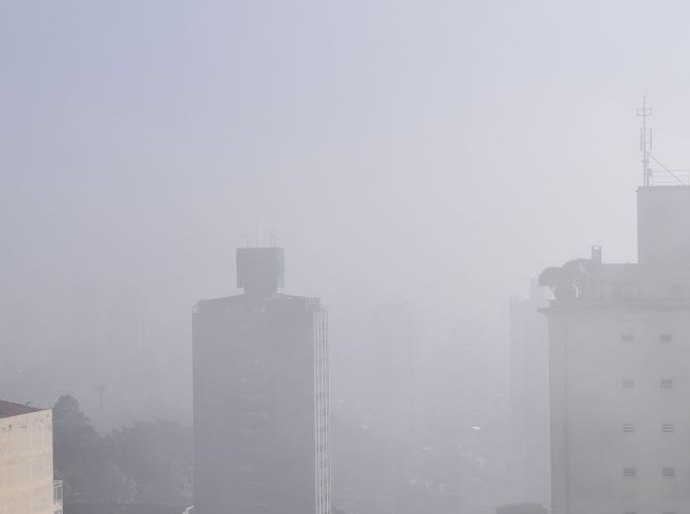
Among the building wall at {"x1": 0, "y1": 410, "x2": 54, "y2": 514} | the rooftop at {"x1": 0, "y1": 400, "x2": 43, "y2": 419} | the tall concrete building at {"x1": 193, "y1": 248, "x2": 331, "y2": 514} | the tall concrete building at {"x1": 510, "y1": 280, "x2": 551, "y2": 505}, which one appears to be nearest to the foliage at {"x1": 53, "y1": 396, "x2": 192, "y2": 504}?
the tall concrete building at {"x1": 193, "y1": 248, "x2": 331, "y2": 514}

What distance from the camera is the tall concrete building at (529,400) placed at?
32.8m

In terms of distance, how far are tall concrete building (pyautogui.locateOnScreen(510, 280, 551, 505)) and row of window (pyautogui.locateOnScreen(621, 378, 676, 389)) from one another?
22.4 meters

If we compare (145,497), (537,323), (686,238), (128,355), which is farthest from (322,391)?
(128,355)

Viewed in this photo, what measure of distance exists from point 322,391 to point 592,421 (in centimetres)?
1801

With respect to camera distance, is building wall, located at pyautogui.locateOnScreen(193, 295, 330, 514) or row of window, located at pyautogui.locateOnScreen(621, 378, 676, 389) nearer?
row of window, located at pyautogui.locateOnScreen(621, 378, 676, 389)

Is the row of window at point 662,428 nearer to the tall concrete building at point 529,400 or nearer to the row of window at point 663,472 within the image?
the row of window at point 663,472

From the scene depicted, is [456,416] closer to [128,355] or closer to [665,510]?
[128,355]

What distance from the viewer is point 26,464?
39.0 feet

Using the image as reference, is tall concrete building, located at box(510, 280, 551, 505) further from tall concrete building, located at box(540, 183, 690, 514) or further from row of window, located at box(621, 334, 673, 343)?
row of window, located at box(621, 334, 673, 343)

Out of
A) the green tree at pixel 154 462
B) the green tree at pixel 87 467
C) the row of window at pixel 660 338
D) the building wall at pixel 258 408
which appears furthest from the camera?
the green tree at pixel 154 462

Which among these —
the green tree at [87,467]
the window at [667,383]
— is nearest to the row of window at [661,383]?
the window at [667,383]

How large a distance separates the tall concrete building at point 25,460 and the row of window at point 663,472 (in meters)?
6.06

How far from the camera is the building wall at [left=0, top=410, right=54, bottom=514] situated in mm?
11484


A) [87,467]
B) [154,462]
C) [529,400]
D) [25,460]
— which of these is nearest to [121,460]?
[154,462]
